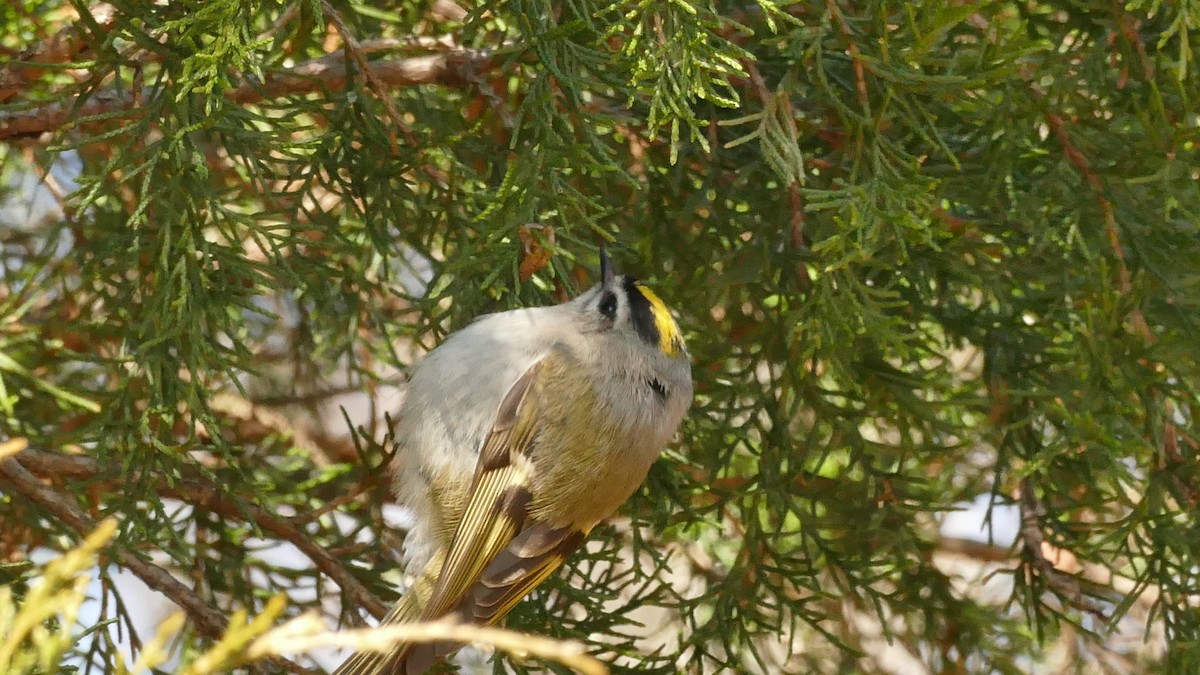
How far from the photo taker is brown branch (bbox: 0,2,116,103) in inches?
68.0

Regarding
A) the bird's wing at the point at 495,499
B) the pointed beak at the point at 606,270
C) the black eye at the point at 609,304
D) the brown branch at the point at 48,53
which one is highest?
the brown branch at the point at 48,53

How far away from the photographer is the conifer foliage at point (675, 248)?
154 centimetres

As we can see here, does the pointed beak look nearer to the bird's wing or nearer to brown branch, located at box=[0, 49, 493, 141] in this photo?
the bird's wing

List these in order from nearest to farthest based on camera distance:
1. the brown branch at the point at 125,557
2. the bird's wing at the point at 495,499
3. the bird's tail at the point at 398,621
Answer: the brown branch at the point at 125,557 < the bird's tail at the point at 398,621 < the bird's wing at the point at 495,499

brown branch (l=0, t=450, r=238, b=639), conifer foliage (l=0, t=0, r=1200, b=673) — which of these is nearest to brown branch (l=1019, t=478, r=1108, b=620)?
conifer foliage (l=0, t=0, r=1200, b=673)

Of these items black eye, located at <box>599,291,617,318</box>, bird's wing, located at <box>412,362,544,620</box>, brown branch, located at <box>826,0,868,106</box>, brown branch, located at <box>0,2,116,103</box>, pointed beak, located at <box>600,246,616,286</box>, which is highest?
brown branch, located at <box>0,2,116,103</box>

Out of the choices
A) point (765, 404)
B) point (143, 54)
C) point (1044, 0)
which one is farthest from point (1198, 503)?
point (143, 54)

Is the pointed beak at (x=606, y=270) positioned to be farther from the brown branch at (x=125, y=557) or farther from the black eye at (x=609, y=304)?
the brown branch at (x=125, y=557)

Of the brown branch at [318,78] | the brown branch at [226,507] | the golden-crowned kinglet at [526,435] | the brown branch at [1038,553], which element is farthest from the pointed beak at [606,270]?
the brown branch at [1038,553]

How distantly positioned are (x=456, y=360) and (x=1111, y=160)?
1.09m

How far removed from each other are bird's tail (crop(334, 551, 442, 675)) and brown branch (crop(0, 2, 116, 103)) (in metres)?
0.95

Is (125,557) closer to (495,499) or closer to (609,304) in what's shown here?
(495,499)

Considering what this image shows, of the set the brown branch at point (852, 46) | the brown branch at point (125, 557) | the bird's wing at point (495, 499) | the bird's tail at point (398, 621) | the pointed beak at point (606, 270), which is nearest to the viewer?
the brown branch at point (852, 46)

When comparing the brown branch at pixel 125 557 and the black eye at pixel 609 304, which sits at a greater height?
the black eye at pixel 609 304
